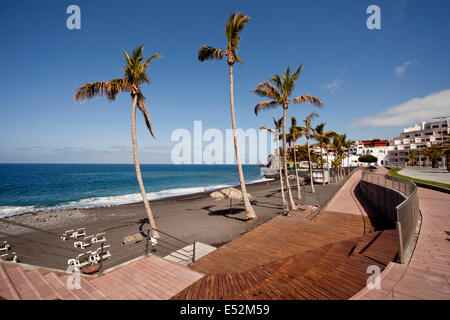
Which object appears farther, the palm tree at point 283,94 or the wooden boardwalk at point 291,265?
the palm tree at point 283,94

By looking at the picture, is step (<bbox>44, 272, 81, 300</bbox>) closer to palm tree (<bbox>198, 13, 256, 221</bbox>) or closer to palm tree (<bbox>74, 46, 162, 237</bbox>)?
palm tree (<bbox>74, 46, 162, 237</bbox>)

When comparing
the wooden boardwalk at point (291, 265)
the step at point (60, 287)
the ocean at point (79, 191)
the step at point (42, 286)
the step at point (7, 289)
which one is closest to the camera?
the step at point (7, 289)

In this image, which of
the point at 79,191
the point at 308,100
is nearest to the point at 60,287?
the point at 308,100

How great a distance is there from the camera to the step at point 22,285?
4.47m

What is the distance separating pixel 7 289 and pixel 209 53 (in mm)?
15085

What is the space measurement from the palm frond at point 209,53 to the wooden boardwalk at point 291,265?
498 inches

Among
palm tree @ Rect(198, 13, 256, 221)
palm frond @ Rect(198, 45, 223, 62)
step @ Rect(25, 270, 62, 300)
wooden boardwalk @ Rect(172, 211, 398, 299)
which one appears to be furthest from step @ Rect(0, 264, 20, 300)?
palm frond @ Rect(198, 45, 223, 62)

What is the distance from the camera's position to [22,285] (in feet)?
15.8

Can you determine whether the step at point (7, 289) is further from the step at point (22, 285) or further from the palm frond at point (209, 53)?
the palm frond at point (209, 53)

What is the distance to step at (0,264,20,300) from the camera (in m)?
4.15

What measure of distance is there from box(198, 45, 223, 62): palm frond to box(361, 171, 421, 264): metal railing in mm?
13386

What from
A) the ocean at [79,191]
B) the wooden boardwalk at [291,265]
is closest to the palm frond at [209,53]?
the wooden boardwalk at [291,265]

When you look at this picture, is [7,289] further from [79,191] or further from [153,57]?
A: [79,191]
